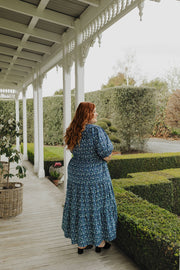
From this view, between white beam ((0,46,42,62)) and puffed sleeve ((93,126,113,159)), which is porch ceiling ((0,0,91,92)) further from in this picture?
puffed sleeve ((93,126,113,159))

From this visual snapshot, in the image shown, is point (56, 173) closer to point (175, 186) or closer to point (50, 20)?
point (175, 186)

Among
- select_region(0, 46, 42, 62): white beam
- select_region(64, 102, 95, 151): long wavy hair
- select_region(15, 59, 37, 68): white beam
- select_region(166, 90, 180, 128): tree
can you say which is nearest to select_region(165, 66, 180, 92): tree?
select_region(166, 90, 180, 128): tree

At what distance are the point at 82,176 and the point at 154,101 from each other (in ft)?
30.8

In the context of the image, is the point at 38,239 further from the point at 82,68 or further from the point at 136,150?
the point at 136,150

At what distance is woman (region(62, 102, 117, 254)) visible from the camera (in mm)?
2320

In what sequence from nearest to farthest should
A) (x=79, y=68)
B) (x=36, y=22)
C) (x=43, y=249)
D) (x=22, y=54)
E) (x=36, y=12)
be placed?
(x=43, y=249)
(x=36, y=12)
(x=79, y=68)
(x=36, y=22)
(x=22, y=54)

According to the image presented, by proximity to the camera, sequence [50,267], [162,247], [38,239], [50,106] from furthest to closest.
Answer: [50,106], [38,239], [50,267], [162,247]

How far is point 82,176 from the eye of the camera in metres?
2.35

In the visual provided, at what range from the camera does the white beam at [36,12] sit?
3137 mm

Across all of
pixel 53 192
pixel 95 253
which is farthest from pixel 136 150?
pixel 95 253

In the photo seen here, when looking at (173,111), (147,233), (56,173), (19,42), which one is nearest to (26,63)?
(19,42)

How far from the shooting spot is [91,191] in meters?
2.33

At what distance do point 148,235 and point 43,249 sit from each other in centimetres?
116

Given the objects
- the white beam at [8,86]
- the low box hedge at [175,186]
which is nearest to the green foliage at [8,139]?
the low box hedge at [175,186]
